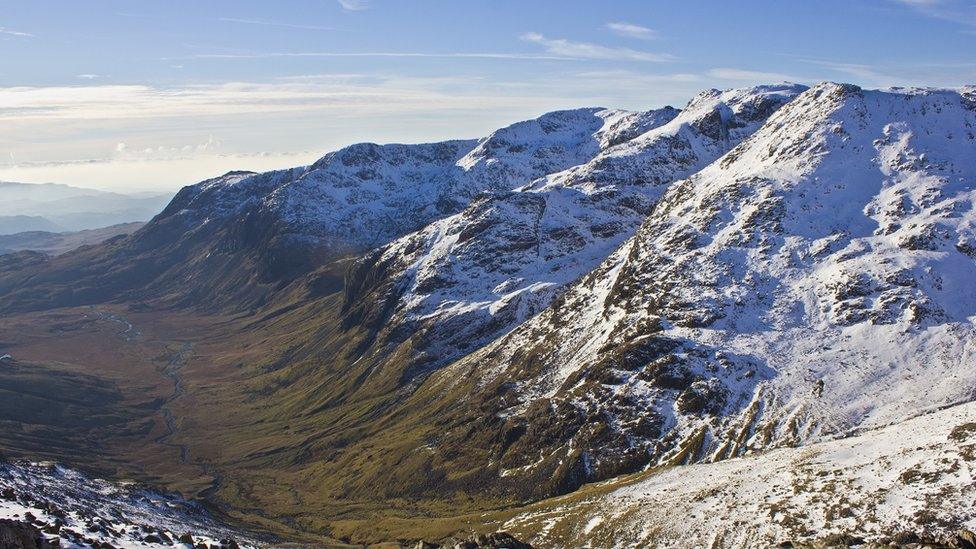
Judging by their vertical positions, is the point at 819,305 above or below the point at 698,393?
above

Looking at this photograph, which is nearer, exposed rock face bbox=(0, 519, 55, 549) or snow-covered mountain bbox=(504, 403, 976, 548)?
exposed rock face bbox=(0, 519, 55, 549)

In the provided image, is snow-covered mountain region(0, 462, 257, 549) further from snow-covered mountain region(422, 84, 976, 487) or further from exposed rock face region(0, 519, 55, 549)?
snow-covered mountain region(422, 84, 976, 487)

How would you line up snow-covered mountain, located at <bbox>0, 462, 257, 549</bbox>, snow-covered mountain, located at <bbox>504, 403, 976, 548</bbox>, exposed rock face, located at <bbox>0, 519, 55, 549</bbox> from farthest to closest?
snow-covered mountain, located at <bbox>504, 403, 976, 548</bbox> < snow-covered mountain, located at <bbox>0, 462, 257, 549</bbox> < exposed rock face, located at <bbox>0, 519, 55, 549</bbox>

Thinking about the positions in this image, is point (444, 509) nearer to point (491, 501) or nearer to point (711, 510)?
point (491, 501)

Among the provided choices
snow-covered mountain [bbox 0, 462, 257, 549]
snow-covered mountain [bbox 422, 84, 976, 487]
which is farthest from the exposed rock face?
snow-covered mountain [bbox 422, 84, 976, 487]

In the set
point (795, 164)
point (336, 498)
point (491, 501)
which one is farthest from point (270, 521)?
point (795, 164)

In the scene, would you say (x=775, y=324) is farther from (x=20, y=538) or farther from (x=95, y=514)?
(x=20, y=538)

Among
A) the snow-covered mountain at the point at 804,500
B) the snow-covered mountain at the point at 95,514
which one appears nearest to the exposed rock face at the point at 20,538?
the snow-covered mountain at the point at 95,514

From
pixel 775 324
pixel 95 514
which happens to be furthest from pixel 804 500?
pixel 95 514
